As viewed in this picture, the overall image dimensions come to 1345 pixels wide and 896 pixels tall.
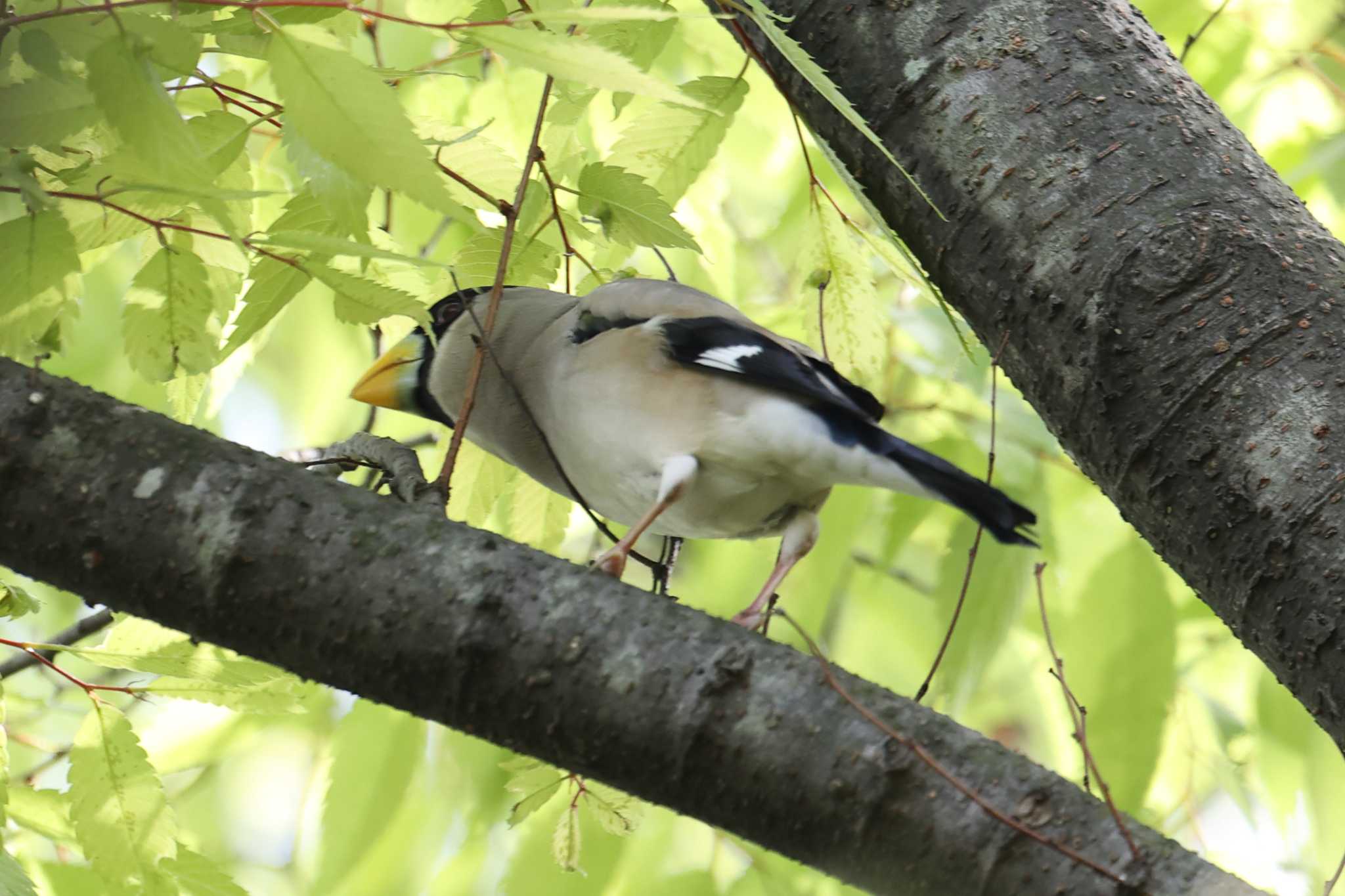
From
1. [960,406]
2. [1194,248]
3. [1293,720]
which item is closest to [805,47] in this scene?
[1194,248]

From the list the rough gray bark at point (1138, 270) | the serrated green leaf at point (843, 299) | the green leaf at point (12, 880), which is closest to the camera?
the green leaf at point (12, 880)

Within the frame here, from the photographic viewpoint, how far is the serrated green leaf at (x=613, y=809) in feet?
7.00

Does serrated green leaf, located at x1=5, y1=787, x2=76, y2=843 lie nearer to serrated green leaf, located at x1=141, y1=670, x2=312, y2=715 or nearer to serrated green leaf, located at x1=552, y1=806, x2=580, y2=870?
serrated green leaf, located at x1=141, y1=670, x2=312, y2=715

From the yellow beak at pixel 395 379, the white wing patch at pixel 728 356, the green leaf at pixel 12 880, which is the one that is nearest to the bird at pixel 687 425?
the white wing patch at pixel 728 356

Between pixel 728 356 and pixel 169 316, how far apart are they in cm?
100

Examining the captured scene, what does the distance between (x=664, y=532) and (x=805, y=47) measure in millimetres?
939

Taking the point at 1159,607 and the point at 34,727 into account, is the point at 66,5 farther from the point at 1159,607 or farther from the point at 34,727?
the point at 34,727

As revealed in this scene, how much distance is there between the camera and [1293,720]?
302 cm

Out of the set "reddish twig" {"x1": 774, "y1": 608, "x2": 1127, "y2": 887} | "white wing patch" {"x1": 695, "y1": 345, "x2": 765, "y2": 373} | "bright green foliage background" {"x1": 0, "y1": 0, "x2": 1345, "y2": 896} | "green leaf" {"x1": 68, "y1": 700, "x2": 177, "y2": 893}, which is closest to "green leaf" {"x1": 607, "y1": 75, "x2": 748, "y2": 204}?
"bright green foliage background" {"x1": 0, "y1": 0, "x2": 1345, "y2": 896}

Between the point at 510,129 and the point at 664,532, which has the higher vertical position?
the point at 510,129

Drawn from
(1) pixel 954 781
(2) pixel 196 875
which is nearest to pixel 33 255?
(2) pixel 196 875

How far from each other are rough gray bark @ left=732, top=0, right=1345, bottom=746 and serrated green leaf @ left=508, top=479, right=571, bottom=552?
2.82ft

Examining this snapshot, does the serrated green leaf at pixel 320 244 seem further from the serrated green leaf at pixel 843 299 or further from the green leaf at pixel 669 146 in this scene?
the serrated green leaf at pixel 843 299

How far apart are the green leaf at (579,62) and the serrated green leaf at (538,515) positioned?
4.01 feet
